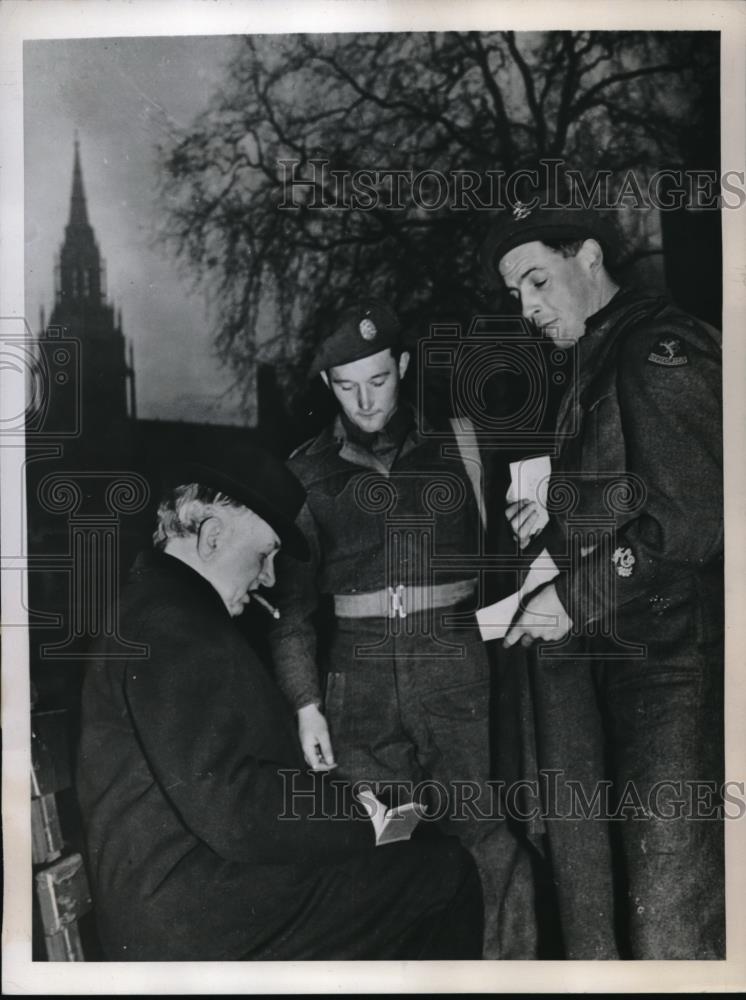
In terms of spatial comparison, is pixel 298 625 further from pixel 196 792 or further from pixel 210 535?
pixel 196 792

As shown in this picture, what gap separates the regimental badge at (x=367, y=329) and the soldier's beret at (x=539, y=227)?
377 mm

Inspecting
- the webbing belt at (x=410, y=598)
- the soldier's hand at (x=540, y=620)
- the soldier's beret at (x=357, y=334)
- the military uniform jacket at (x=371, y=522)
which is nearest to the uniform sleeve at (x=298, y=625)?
the military uniform jacket at (x=371, y=522)

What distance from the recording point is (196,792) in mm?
2451

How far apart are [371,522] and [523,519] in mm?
455

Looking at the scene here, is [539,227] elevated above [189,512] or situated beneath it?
elevated above

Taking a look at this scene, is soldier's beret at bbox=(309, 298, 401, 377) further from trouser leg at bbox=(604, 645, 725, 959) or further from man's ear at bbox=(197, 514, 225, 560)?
trouser leg at bbox=(604, 645, 725, 959)

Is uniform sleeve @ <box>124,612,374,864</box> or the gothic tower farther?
the gothic tower

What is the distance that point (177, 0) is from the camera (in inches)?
102

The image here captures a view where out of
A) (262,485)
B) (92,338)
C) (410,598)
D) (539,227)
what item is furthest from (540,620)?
(92,338)

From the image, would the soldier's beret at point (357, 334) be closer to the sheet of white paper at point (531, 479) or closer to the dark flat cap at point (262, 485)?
the dark flat cap at point (262, 485)

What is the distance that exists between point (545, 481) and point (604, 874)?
1.17 metres

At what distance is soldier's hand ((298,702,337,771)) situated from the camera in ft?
8.18

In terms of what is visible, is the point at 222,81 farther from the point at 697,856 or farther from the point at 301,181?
the point at 697,856

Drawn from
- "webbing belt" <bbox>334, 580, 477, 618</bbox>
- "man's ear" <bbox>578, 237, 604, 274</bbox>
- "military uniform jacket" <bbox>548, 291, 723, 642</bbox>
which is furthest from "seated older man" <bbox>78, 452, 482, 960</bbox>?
"man's ear" <bbox>578, 237, 604, 274</bbox>
